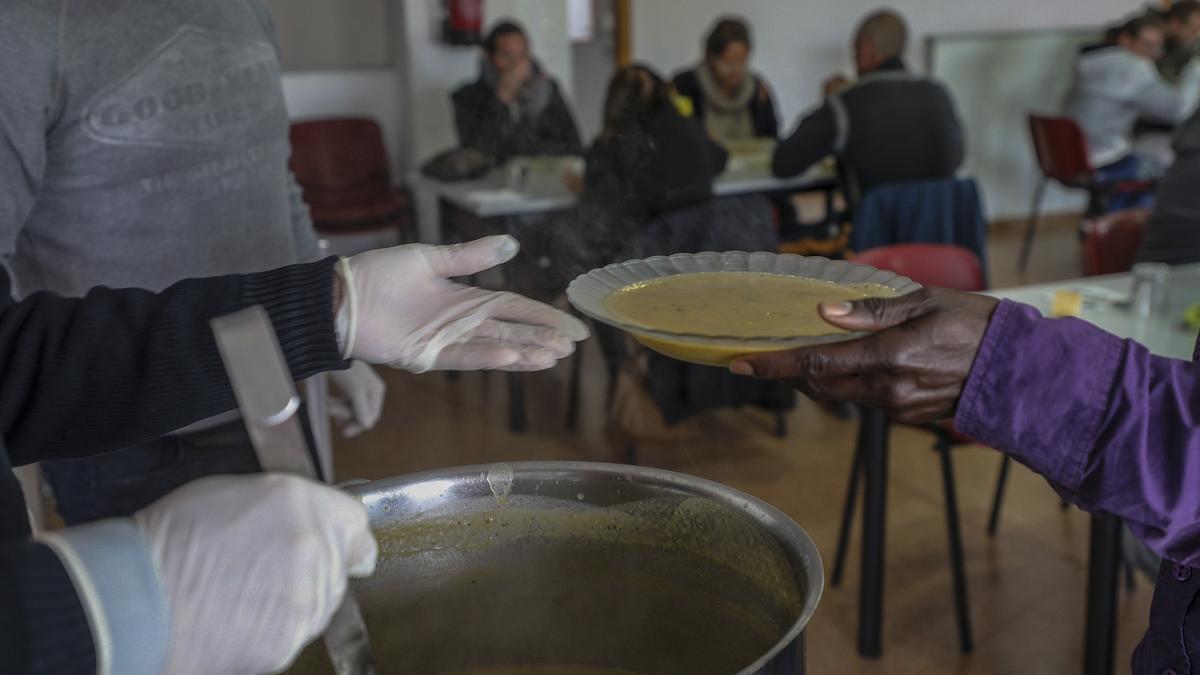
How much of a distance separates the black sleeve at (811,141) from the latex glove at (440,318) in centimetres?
294

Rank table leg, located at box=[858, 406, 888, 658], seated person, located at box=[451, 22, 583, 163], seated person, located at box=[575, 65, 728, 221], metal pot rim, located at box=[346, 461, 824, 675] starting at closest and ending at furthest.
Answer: metal pot rim, located at box=[346, 461, 824, 675] < table leg, located at box=[858, 406, 888, 658] < seated person, located at box=[575, 65, 728, 221] < seated person, located at box=[451, 22, 583, 163]

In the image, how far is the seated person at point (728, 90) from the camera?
4.57 metres

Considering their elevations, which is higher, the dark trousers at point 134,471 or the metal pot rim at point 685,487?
the metal pot rim at point 685,487

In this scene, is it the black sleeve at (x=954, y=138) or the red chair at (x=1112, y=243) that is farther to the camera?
the black sleeve at (x=954, y=138)

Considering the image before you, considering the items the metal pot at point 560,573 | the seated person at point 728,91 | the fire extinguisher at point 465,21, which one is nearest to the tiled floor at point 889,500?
the metal pot at point 560,573

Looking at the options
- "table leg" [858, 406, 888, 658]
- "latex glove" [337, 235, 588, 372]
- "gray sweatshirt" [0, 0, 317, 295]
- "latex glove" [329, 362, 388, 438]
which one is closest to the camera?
"latex glove" [337, 235, 588, 372]

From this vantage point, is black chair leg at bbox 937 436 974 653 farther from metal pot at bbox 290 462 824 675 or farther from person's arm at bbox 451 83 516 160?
person's arm at bbox 451 83 516 160

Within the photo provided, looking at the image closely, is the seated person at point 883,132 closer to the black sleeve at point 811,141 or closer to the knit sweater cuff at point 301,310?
the black sleeve at point 811,141

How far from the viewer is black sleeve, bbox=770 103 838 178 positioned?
146 inches

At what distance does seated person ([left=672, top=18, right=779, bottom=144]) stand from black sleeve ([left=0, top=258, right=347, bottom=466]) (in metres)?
3.83

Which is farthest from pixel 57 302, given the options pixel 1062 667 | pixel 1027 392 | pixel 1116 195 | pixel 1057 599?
pixel 1116 195

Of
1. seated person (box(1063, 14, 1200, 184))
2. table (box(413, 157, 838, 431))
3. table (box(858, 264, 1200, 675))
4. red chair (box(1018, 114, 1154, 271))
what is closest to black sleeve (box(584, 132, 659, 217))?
table (box(413, 157, 838, 431))

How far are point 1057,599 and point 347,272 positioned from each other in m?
2.11

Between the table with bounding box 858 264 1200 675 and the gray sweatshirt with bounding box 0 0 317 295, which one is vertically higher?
the gray sweatshirt with bounding box 0 0 317 295
